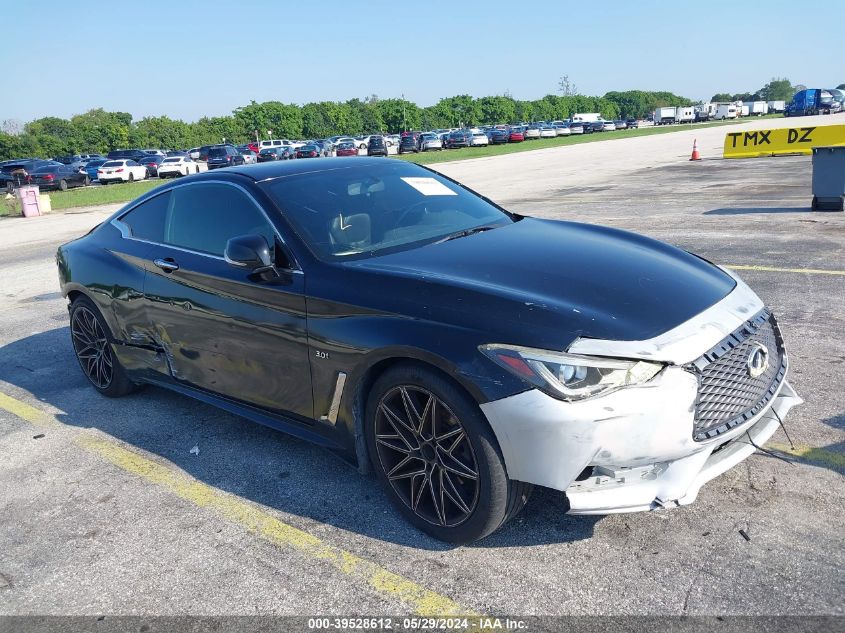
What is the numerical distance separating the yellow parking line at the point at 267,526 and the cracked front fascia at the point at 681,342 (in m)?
1.11

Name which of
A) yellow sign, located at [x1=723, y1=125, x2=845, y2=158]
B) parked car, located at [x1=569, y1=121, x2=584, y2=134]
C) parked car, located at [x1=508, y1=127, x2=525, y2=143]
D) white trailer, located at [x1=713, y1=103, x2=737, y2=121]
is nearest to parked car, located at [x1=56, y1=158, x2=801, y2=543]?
yellow sign, located at [x1=723, y1=125, x2=845, y2=158]

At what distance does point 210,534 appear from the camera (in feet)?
11.5

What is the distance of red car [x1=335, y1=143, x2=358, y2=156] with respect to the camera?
52487mm

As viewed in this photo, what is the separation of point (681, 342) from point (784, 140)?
10.2m

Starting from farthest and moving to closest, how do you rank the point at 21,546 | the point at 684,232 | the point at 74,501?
1. the point at 684,232
2. the point at 74,501
3. the point at 21,546

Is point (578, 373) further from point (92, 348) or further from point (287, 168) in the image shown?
point (92, 348)

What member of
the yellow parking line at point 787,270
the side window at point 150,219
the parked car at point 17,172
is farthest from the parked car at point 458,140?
the side window at point 150,219

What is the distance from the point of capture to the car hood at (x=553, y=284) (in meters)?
2.97

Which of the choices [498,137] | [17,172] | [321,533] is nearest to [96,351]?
[321,533]

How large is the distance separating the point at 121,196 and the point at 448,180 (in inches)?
1034

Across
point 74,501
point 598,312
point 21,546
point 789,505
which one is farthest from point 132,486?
point 789,505

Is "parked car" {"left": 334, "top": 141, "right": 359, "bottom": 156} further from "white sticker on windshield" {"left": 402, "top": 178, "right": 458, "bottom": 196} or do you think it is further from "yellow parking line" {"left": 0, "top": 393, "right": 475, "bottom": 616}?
"yellow parking line" {"left": 0, "top": 393, "right": 475, "bottom": 616}

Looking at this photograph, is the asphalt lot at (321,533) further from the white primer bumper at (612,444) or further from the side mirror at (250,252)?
the side mirror at (250,252)

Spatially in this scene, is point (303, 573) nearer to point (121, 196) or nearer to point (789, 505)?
point (789, 505)
